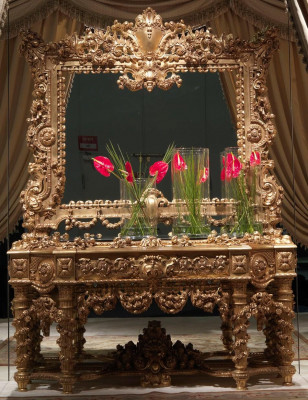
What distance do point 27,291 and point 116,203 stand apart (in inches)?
25.5

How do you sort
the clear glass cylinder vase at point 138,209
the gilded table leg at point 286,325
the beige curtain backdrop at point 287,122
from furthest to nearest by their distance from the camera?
the beige curtain backdrop at point 287,122, the clear glass cylinder vase at point 138,209, the gilded table leg at point 286,325

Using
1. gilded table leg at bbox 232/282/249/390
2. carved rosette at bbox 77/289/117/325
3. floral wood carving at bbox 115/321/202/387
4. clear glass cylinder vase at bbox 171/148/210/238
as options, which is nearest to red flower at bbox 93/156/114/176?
clear glass cylinder vase at bbox 171/148/210/238

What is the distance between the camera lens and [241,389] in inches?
120

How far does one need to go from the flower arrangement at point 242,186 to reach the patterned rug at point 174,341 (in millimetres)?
886

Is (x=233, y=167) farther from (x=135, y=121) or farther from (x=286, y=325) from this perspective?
(x=286, y=325)

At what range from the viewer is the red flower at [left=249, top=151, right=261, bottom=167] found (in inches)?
136

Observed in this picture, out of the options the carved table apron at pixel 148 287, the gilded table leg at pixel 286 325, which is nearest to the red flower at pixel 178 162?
the carved table apron at pixel 148 287

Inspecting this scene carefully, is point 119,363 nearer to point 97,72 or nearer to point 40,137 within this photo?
point 40,137

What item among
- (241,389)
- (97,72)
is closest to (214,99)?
(97,72)

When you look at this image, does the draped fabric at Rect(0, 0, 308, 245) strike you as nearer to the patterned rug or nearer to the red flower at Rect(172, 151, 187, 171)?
the patterned rug

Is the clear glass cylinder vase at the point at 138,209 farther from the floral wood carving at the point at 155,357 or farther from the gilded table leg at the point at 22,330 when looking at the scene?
the gilded table leg at the point at 22,330

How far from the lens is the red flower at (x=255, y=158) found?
11.3 ft

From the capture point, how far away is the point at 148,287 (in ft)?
10.0

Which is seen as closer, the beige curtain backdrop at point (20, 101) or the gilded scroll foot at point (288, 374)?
the gilded scroll foot at point (288, 374)
